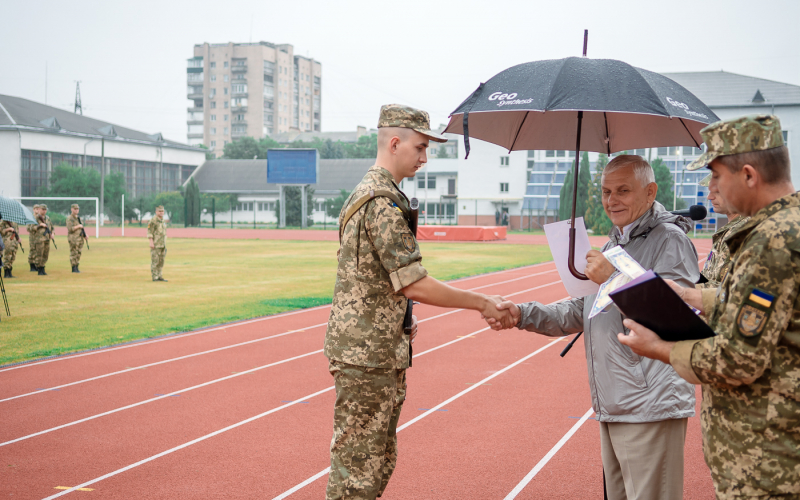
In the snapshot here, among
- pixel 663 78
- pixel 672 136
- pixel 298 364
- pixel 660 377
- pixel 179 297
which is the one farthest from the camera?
pixel 179 297

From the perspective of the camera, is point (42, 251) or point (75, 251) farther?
point (75, 251)

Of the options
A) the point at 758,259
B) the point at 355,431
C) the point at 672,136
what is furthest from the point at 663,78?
the point at 355,431

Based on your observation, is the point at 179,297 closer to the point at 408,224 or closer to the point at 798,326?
the point at 408,224

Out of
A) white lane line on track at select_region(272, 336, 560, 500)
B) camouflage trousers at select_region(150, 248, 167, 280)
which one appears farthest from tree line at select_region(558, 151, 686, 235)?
white lane line on track at select_region(272, 336, 560, 500)

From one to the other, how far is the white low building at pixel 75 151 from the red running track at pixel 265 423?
56.0m

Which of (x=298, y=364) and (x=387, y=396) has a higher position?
(x=387, y=396)

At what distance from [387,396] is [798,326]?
6.32ft

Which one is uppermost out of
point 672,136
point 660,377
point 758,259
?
point 672,136

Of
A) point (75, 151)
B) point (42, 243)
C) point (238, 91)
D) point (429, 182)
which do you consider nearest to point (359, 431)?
point (42, 243)

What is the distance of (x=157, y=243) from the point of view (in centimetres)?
1820

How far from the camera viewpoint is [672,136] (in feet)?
14.1

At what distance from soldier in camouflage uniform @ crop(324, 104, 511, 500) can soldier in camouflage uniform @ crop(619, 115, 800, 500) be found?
1.41 metres

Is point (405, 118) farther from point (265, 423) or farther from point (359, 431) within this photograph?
point (265, 423)

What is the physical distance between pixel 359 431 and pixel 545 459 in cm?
254
